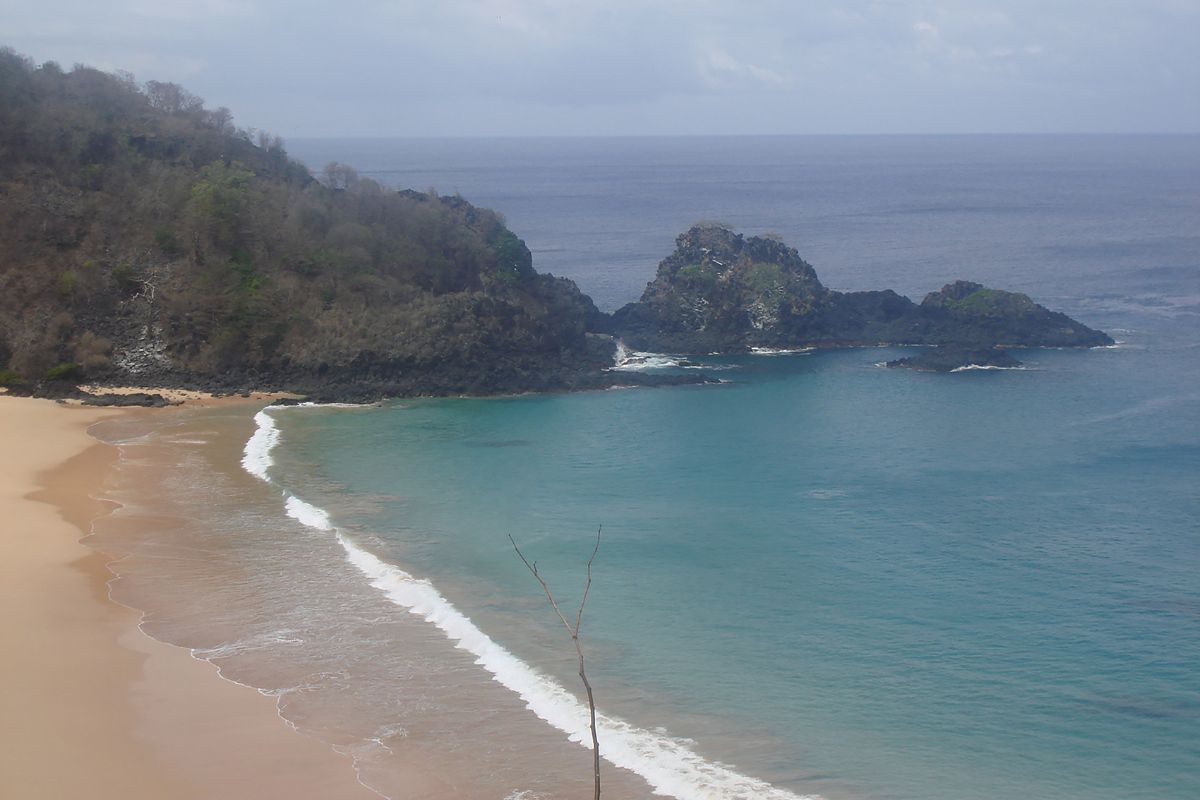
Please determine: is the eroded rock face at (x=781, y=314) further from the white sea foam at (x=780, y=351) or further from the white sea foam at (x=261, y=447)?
the white sea foam at (x=261, y=447)

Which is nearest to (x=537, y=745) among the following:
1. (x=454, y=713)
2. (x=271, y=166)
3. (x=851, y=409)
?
(x=454, y=713)

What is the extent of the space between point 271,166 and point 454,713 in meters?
39.7

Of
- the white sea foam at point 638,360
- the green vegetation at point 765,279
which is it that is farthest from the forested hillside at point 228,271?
the green vegetation at point 765,279

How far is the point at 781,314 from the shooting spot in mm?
51156

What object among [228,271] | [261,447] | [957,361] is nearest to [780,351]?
[957,361]

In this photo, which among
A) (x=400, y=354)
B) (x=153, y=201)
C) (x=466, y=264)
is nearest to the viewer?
(x=400, y=354)

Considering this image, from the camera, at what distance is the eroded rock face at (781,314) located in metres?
50.3

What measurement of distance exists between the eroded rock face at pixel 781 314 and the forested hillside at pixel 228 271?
485 centimetres

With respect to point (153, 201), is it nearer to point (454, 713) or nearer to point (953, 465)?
point (953, 465)

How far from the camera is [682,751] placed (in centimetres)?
1555

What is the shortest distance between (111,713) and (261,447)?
16845 millimetres

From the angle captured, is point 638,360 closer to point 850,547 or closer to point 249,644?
point 850,547

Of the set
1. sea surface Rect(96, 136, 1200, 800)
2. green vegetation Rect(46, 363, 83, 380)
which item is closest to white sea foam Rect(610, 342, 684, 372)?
sea surface Rect(96, 136, 1200, 800)

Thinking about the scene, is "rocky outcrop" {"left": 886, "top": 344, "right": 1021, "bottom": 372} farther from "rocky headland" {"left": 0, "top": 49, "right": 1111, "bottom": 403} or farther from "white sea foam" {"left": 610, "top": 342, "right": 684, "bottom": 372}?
"white sea foam" {"left": 610, "top": 342, "right": 684, "bottom": 372}
